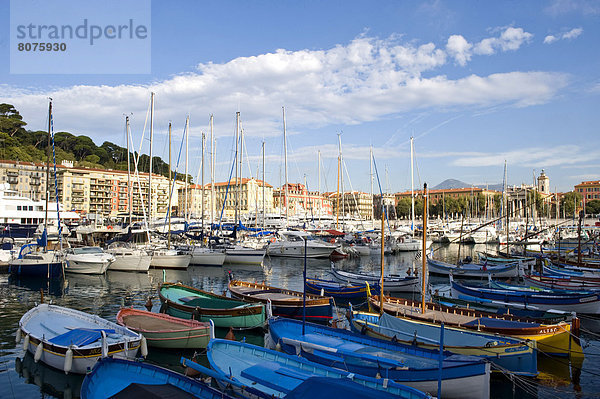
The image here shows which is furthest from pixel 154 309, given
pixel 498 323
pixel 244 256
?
pixel 244 256

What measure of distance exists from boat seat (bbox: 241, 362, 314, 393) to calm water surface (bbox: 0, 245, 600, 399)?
499 centimetres

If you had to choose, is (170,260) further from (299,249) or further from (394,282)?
(394,282)

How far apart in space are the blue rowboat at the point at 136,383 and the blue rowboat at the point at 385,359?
4152 mm

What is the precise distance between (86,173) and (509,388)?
128m

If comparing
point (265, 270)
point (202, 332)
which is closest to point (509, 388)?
point (202, 332)

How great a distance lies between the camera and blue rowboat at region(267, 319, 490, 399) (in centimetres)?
1178

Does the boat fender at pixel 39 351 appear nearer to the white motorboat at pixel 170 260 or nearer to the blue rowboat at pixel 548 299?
the blue rowboat at pixel 548 299

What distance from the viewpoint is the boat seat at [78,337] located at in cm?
1452

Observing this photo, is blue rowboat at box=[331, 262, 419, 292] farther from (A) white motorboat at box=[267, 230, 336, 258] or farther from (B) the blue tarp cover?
(A) white motorboat at box=[267, 230, 336, 258]

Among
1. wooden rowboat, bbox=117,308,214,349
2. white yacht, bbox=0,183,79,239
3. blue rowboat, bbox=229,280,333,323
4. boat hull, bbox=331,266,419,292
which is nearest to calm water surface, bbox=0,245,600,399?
wooden rowboat, bbox=117,308,214,349

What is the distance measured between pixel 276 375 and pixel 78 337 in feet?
25.3

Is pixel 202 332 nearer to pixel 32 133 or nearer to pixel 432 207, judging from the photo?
pixel 32 133

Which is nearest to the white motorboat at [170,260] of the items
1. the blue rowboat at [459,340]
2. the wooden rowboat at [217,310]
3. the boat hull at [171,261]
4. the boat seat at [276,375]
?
the boat hull at [171,261]

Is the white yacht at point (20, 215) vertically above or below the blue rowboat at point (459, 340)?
above
